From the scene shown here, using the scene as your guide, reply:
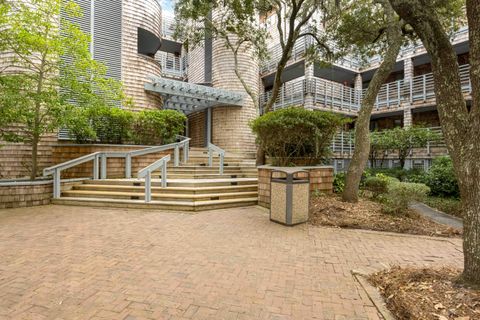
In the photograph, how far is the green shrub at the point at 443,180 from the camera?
927 cm

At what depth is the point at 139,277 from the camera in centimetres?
294

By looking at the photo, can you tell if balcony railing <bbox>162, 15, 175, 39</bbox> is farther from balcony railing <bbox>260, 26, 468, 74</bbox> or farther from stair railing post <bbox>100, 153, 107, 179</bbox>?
stair railing post <bbox>100, 153, 107, 179</bbox>

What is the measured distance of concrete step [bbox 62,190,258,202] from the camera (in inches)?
267

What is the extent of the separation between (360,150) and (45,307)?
270 inches

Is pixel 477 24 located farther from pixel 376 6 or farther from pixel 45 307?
pixel 376 6

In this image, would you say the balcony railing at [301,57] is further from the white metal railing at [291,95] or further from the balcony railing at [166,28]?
the balcony railing at [166,28]

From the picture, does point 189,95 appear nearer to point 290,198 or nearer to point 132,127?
point 132,127

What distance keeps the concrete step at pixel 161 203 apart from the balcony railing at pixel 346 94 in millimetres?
10873

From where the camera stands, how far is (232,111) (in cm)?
1530

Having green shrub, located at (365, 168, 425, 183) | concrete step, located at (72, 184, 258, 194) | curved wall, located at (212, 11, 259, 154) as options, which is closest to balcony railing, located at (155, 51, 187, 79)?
curved wall, located at (212, 11, 259, 154)

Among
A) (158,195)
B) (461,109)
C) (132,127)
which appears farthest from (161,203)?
(461,109)

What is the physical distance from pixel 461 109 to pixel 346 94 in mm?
16723

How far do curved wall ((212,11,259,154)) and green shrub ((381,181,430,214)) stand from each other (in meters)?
10.1

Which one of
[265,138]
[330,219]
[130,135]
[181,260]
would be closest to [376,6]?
[265,138]
